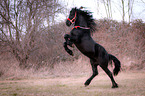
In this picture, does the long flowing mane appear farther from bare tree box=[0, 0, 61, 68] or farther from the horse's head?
bare tree box=[0, 0, 61, 68]

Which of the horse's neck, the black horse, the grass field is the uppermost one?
the horse's neck

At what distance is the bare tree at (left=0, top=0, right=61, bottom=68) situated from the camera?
31.7 ft

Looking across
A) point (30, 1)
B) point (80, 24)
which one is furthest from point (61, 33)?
point (80, 24)

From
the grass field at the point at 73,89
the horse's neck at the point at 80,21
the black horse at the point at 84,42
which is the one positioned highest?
the horse's neck at the point at 80,21

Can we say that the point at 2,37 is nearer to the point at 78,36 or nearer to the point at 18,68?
the point at 18,68

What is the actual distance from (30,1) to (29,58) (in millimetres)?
4051

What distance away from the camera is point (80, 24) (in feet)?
16.4

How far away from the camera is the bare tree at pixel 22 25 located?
9648 mm

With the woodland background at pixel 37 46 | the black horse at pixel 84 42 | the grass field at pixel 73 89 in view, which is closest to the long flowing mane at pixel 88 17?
the black horse at pixel 84 42

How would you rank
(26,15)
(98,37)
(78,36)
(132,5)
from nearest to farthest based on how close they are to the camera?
(78,36) < (26,15) < (98,37) < (132,5)

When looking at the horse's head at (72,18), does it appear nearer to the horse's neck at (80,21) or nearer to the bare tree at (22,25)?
the horse's neck at (80,21)

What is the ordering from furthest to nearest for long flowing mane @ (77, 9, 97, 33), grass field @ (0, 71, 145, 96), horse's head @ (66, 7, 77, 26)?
long flowing mane @ (77, 9, 97, 33) < horse's head @ (66, 7, 77, 26) < grass field @ (0, 71, 145, 96)

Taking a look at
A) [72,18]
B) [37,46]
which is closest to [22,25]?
[37,46]

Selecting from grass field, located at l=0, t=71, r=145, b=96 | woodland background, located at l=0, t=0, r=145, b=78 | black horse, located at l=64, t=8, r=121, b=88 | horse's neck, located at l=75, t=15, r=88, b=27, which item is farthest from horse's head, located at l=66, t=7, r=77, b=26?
woodland background, located at l=0, t=0, r=145, b=78
